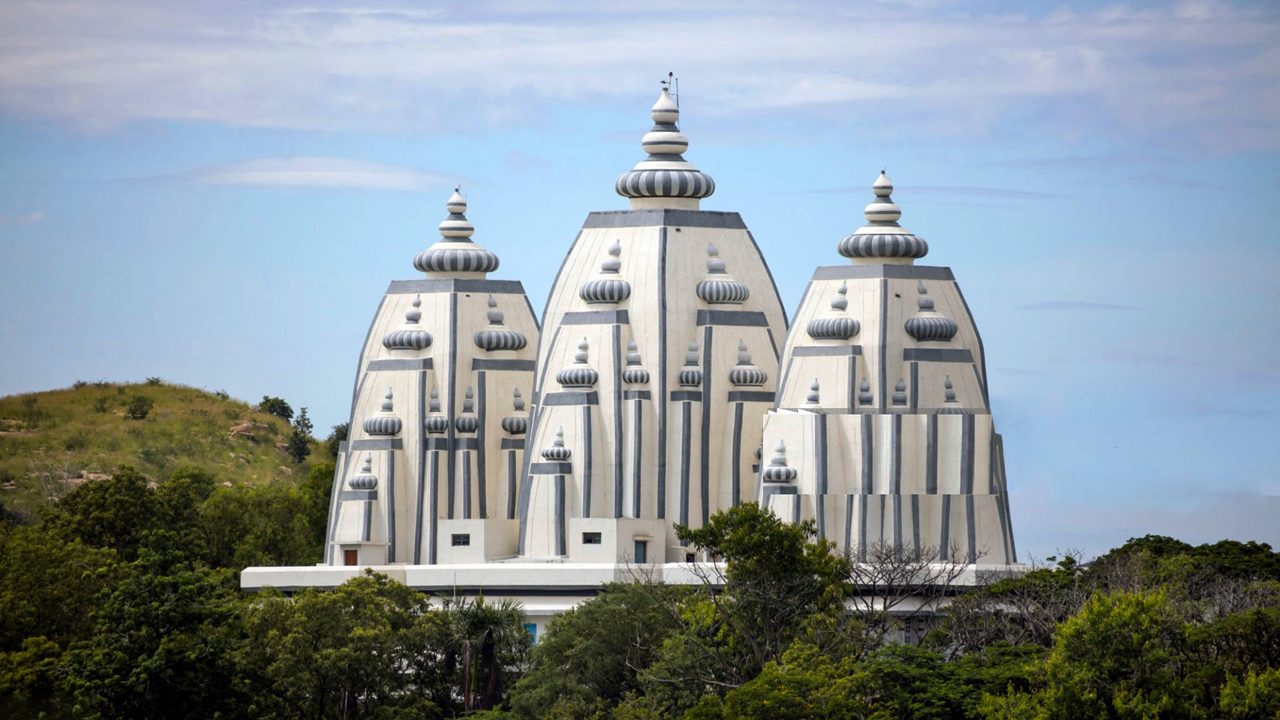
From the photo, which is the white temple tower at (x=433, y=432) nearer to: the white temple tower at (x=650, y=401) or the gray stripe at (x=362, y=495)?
the gray stripe at (x=362, y=495)

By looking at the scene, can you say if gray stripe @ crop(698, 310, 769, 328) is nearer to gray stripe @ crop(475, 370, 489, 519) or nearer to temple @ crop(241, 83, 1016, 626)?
temple @ crop(241, 83, 1016, 626)

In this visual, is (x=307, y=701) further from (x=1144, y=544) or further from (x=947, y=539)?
(x=1144, y=544)

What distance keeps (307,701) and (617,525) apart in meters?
12.4

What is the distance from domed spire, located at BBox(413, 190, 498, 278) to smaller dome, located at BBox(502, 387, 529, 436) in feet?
14.6

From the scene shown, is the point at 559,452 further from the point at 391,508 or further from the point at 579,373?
the point at 391,508

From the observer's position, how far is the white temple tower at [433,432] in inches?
3497

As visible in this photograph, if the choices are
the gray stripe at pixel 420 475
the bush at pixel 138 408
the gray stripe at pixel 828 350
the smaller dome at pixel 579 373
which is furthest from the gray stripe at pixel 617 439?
the bush at pixel 138 408

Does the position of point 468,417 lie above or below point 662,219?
below

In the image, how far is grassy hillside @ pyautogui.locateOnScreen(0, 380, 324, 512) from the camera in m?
119

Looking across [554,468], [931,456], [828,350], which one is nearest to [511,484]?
[554,468]

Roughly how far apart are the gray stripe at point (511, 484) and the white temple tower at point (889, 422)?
10.3m

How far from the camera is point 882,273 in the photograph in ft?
272

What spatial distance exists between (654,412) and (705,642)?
48.0 ft

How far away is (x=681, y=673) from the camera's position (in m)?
70.4
